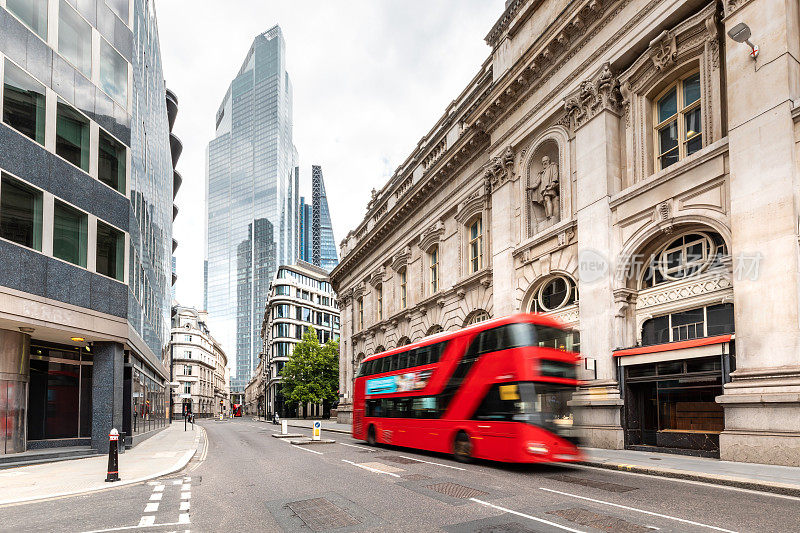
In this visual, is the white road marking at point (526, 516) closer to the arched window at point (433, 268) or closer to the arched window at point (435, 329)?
the arched window at point (435, 329)

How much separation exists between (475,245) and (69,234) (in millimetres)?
20076

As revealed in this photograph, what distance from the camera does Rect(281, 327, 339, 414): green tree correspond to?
67.7 m

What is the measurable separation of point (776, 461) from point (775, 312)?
3690mm

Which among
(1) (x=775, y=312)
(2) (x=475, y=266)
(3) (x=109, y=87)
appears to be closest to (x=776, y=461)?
(1) (x=775, y=312)

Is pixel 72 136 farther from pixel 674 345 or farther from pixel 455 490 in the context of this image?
pixel 674 345

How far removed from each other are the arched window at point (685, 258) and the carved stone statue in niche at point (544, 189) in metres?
5.45

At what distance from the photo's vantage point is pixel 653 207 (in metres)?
18.5

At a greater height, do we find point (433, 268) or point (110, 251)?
point (433, 268)

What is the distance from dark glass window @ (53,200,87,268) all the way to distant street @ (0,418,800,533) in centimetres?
862

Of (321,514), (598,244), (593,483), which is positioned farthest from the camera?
(598,244)

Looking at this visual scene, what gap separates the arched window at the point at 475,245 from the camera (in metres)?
30.4

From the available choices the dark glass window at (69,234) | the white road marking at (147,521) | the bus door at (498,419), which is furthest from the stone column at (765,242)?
the dark glass window at (69,234)

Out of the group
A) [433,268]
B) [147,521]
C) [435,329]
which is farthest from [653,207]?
[433,268]

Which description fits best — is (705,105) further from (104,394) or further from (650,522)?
(104,394)
